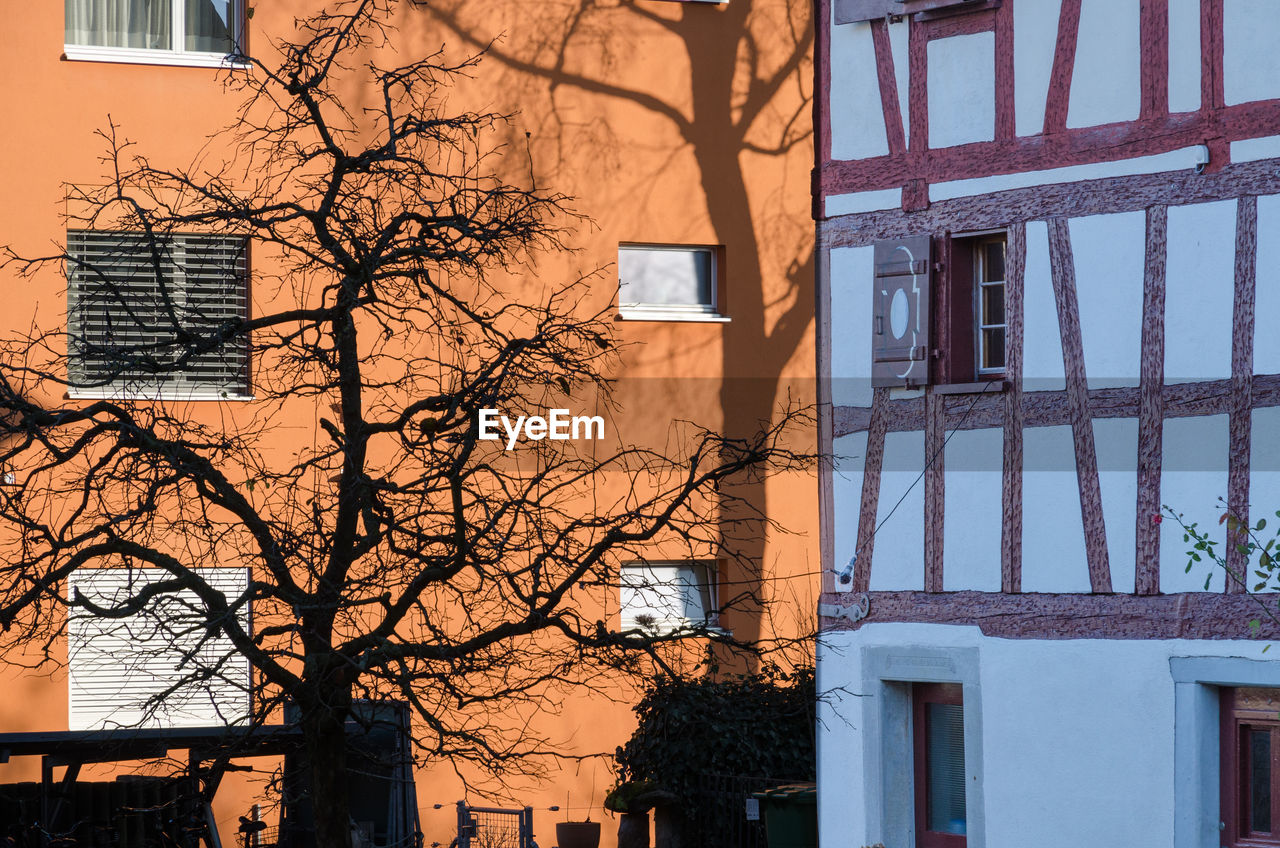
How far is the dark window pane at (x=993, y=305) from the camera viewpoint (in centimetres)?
1143

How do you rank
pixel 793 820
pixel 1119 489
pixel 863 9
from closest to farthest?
pixel 1119 489, pixel 863 9, pixel 793 820

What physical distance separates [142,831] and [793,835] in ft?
15.3

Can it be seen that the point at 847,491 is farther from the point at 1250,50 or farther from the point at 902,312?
the point at 1250,50

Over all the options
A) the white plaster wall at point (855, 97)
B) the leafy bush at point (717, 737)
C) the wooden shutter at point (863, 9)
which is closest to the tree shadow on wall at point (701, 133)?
the leafy bush at point (717, 737)

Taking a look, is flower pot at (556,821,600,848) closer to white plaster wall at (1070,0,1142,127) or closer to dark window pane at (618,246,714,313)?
dark window pane at (618,246,714,313)

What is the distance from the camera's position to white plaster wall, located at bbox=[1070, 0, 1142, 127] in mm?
10578

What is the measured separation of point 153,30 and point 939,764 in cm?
939

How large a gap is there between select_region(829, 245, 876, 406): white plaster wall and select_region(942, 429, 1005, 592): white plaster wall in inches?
33.9

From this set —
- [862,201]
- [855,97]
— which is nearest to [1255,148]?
[862,201]

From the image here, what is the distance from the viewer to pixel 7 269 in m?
14.7

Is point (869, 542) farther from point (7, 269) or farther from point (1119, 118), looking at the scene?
point (7, 269)

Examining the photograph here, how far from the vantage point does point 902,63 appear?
11711 mm

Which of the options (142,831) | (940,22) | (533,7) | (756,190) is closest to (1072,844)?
(940,22)

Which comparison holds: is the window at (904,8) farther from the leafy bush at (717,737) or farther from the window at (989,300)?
the leafy bush at (717,737)
